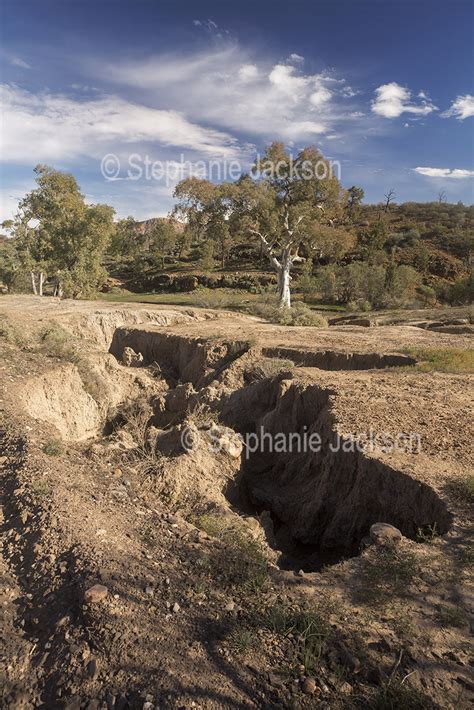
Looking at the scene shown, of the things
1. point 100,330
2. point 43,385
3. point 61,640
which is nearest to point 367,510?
point 61,640

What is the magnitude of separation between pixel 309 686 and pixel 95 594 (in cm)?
182

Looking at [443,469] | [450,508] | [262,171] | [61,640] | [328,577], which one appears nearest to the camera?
[61,640]

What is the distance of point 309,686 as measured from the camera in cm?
305

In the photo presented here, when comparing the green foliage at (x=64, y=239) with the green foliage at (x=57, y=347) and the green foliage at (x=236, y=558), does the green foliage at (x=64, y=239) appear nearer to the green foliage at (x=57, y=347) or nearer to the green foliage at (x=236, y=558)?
the green foliage at (x=57, y=347)

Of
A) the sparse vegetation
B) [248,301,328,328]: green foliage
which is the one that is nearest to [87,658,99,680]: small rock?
the sparse vegetation

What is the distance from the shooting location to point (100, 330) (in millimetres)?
17062

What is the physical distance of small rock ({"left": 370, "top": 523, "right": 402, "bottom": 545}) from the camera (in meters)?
4.66

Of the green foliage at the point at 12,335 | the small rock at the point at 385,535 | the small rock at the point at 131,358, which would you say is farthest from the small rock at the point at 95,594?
the small rock at the point at 131,358

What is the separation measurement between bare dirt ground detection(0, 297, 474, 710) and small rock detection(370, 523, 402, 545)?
60mm

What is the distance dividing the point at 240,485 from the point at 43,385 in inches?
204

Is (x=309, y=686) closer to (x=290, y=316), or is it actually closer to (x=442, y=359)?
(x=442, y=359)

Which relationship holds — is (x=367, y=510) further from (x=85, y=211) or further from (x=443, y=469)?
(x=85, y=211)

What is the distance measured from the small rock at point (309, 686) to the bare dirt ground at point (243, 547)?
0.01 meters

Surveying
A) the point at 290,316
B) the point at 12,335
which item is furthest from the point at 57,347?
the point at 290,316
